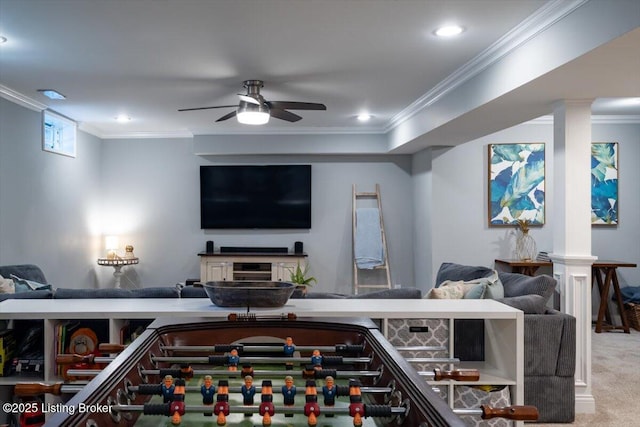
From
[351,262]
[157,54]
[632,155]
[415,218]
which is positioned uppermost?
[157,54]

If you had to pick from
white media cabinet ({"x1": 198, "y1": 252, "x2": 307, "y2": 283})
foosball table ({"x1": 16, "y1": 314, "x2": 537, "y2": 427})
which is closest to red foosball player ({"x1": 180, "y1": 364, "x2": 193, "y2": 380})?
foosball table ({"x1": 16, "y1": 314, "x2": 537, "y2": 427})

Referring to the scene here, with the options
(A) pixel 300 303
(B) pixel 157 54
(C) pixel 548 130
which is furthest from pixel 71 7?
(C) pixel 548 130

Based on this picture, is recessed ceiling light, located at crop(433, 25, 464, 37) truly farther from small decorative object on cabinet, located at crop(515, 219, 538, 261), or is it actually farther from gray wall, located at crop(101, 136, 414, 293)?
gray wall, located at crop(101, 136, 414, 293)

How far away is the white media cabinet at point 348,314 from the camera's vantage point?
2332mm

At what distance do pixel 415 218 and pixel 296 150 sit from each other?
1.90 meters

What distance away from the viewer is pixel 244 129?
21.7ft

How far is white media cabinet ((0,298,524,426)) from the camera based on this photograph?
91.8 inches

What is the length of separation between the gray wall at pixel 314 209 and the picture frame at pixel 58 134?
96 mm

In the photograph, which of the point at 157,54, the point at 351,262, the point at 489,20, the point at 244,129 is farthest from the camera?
the point at 351,262

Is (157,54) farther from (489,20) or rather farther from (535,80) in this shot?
(535,80)

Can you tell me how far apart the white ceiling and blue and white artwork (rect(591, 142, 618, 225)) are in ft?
2.83

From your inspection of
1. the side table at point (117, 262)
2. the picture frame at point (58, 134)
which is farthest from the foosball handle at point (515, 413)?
the side table at point (117, 262)

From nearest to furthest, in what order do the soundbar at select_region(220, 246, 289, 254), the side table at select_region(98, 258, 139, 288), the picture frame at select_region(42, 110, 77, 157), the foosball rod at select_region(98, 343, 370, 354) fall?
1. the foosball rod at select_region(98, 343, 370, 354)
2. the picture frame at select_region(42, 110, 77, 157)
3. the side table at select_region(98, 258, 139, 288)
4. the soundbar at select_region(220, 246, 289, 254)

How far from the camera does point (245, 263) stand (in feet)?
21.9
